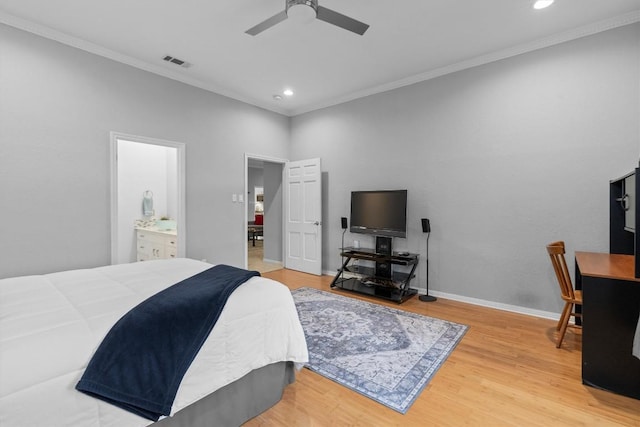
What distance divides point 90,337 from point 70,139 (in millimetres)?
2968

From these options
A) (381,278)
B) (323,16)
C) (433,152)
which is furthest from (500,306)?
(323,16)

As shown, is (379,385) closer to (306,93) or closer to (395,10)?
(395,10)

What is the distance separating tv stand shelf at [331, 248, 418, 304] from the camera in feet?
13.3

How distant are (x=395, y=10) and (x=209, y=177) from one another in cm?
327

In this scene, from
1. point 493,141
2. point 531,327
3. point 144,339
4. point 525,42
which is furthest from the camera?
point 493,141

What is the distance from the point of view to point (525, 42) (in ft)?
11.0

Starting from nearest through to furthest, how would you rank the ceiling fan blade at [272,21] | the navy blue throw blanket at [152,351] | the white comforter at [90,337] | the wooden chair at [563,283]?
the white comforter at [90,337]
the navy blue throw blanket at [152,351]
the ceiling fan blade at [272,21]
the wooden chair at [563,283]

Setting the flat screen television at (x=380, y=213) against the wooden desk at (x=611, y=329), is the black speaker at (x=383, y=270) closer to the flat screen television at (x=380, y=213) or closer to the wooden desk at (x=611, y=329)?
the flat screen television at (x=380, y=213)

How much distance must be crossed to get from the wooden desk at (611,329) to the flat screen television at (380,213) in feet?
7.23

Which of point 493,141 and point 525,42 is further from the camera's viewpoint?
point 493,141

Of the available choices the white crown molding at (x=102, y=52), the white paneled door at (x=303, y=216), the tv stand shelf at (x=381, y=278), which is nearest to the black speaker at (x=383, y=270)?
the tv stand shelf at (x=381, y=278)

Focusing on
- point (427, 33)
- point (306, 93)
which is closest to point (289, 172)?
point (306, 93)

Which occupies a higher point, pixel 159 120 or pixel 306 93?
pixel 306 93

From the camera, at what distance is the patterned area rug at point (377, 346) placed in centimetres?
214
